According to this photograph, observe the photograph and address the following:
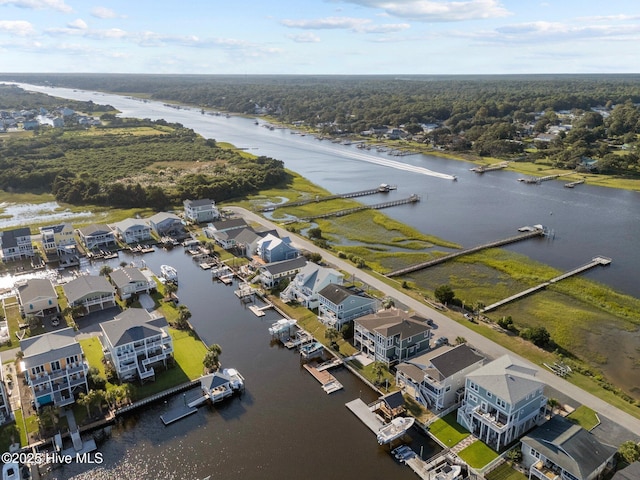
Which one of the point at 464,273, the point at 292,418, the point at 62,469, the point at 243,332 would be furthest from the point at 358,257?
the point at 62,469

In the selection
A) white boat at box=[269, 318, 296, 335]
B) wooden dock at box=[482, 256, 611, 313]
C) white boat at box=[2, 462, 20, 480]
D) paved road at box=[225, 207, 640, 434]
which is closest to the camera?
white boat at box=[2, 462, 20, 480]

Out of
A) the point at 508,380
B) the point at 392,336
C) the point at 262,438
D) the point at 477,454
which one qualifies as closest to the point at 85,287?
the point at 262,438

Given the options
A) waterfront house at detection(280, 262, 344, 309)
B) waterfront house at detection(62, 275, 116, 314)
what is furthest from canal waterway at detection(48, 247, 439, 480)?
waterfront house at detection(62, 275, 116, 314)

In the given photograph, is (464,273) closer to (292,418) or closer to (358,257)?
(358,257)

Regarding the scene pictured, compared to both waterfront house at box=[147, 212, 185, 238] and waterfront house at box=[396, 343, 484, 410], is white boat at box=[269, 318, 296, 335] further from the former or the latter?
waterfront house at box=[147, 212, 185, 238]

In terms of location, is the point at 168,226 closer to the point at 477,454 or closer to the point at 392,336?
the point at 392,336

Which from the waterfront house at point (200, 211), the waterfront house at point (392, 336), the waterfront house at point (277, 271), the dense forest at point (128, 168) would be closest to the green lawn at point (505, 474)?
the waterfront house at point (392, 336)
